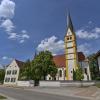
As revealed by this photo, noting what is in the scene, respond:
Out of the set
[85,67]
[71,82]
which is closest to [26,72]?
[71,82]

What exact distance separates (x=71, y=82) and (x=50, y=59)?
1055cm

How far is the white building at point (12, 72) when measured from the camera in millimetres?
81919

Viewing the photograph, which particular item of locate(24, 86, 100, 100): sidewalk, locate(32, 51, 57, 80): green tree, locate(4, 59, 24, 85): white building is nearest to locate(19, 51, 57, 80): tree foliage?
locate(32, 51, 57, 80): green tree

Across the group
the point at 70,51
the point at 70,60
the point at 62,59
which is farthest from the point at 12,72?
the point at 70,51

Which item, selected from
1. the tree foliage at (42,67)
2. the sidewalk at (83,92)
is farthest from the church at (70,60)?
the sidewalk at (83,92)

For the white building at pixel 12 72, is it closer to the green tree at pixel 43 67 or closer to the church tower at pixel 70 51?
the church tower at pixel 70 51

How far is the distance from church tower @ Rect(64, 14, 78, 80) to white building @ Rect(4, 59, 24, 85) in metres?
23.6

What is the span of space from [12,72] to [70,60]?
28550 mm

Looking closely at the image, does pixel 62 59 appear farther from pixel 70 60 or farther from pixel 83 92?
pixel 83 92

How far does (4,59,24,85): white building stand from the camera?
81.9 metres

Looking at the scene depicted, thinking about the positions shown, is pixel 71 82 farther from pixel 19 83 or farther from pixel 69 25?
pixel 69 25

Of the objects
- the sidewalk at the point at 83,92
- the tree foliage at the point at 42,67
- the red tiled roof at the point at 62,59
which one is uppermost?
the red tiled roof at the point at 62,59

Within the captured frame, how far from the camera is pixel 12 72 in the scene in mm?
84438

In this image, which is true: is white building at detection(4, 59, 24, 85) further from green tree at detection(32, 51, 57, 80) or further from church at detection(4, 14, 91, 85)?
green tree at detection(32, 51, 57, 80)
